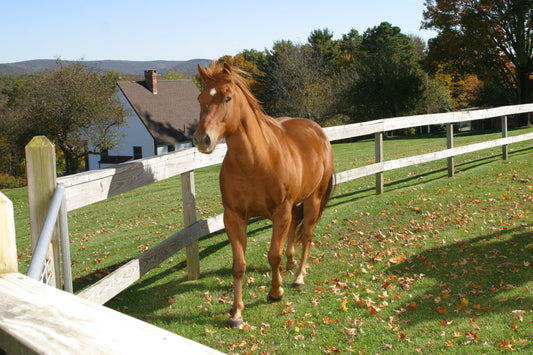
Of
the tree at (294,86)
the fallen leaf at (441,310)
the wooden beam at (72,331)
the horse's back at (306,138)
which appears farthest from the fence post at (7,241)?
the tree at (294,86)

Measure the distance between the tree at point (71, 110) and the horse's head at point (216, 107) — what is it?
3855cm

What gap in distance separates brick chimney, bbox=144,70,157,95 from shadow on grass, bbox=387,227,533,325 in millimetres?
44936

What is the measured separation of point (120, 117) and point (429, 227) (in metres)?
39.4

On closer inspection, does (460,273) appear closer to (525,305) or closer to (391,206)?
(525,305)

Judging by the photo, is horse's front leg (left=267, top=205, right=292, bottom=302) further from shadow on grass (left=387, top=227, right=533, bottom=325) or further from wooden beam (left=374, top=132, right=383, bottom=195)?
wooden beam (left=374, top=132, right=383, bottom=195)

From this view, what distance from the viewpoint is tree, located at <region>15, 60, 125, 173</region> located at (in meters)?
39.5

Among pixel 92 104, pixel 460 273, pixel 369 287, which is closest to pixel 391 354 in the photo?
pixel 369 287

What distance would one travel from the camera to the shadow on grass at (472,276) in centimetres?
484

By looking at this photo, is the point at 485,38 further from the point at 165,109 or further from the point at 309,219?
the point at 309,219

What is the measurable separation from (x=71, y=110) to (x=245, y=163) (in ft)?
128

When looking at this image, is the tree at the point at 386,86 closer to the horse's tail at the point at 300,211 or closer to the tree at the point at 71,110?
the tree at the point at 71,110

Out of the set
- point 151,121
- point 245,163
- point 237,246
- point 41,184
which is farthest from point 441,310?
point 151,121

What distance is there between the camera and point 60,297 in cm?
123

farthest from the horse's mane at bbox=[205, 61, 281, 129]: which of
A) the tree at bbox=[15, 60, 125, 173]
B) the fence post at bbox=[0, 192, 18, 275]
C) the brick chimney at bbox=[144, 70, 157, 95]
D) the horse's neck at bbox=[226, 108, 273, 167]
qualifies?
the brick chimney at bbox=[144, 70, 157, 95]
